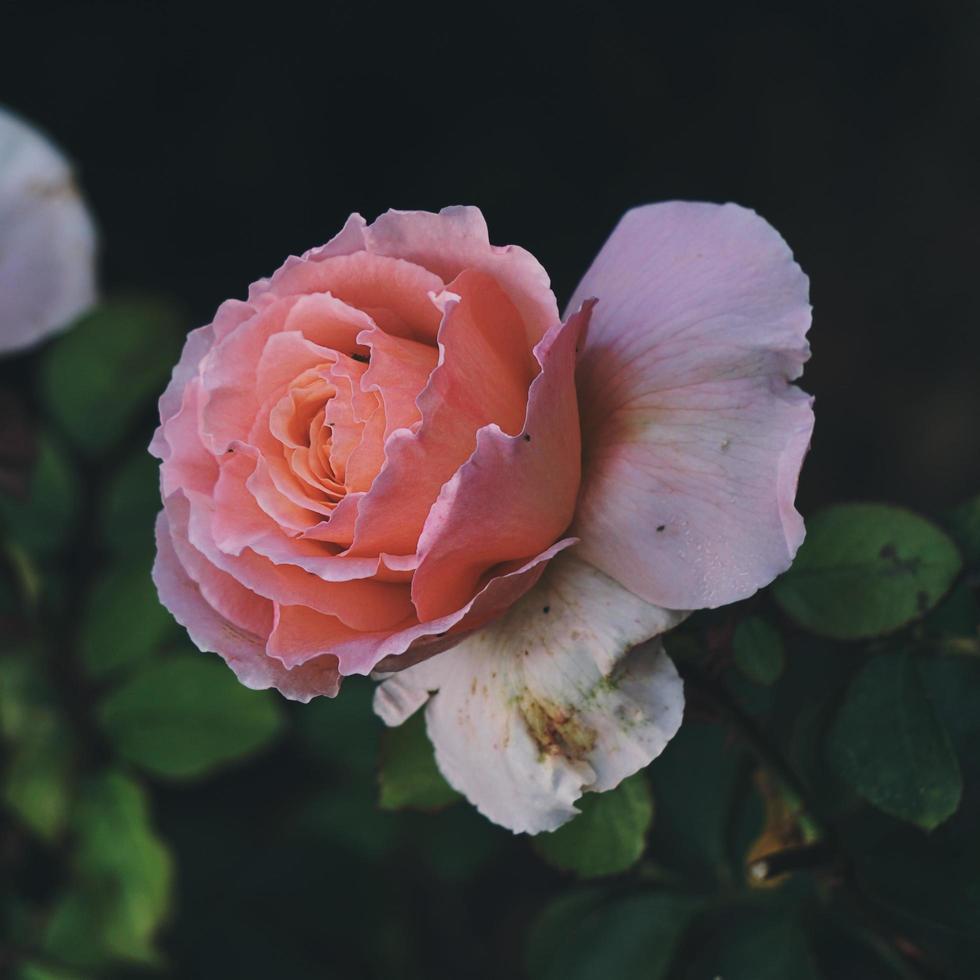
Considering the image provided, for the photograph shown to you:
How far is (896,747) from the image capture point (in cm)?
59

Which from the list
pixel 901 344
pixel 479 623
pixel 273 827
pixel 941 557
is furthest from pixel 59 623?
pixel 901 344

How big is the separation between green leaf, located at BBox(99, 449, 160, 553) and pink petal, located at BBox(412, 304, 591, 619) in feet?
1.96

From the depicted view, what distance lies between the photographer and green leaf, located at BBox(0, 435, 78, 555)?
3.46 ft

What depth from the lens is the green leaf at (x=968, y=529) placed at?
0.63 m

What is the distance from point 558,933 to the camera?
86cm

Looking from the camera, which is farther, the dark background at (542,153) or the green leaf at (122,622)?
the dark background at (542,153)

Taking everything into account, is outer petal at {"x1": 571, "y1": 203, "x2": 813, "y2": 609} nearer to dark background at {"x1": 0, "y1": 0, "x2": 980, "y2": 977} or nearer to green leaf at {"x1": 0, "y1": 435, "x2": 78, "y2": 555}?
green leaf at {"x1": 0, "y1": 435, "x2": 78, "y2": 555}

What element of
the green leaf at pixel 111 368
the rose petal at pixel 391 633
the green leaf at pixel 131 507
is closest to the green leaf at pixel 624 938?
the rose petal at pixel 391 633

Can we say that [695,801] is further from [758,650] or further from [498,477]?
[498,477]

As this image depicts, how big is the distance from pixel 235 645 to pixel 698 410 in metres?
0.24

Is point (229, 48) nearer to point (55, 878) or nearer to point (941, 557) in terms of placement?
point (55, 878)

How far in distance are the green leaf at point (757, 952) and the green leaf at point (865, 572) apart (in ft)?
0.82

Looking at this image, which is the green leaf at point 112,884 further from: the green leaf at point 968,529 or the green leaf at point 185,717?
the green leaf at point 968,529

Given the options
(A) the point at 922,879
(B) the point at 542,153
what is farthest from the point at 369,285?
(B) the point at 542,153
